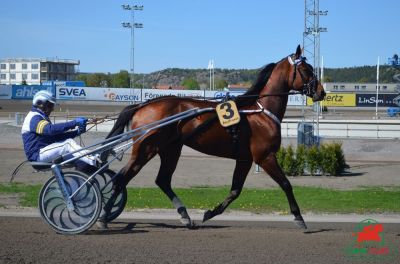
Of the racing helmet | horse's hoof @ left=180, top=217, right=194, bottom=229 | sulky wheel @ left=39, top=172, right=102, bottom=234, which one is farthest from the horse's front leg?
the racing helmet

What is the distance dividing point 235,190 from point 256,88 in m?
1.44

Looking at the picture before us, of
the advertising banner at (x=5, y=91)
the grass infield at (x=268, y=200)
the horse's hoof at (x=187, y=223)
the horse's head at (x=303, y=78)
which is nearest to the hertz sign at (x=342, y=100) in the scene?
the advertising banner at (x=5, y=91)

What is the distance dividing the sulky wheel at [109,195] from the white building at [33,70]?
123728 mm

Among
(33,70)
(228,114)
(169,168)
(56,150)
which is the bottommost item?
(169,168)

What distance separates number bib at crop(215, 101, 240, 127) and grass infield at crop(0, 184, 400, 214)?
110 inches

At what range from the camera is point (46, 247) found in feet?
19.4

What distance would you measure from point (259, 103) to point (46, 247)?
10.8 ft

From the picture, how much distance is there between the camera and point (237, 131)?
7148 millimetres

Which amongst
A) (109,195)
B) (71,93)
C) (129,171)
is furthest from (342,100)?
(129,171)

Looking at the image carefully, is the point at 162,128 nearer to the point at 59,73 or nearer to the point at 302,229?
the point at 302,229

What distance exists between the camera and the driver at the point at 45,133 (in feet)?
21.9

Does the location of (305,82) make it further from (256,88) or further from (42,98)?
(42,98)

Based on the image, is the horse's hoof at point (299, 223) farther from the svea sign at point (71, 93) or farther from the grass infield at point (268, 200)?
the svea sign at point (71, 93)

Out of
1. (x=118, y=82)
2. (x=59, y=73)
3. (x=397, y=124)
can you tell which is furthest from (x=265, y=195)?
(x=59, y=73)
